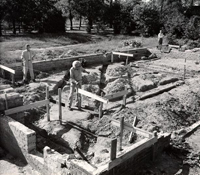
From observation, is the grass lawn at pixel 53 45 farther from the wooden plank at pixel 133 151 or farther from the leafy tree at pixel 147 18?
the wooden plank at pixel 133 151

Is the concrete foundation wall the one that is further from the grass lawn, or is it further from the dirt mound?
the grass lawn

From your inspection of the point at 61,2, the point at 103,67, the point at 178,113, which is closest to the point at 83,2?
the point at 61,2

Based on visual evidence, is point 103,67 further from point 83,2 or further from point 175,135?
point 83,2

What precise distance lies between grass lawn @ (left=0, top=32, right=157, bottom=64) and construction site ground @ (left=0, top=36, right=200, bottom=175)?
3.07 m

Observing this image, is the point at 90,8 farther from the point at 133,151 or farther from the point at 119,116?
the point at 133,151

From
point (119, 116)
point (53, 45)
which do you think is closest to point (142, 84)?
point (119, 116)

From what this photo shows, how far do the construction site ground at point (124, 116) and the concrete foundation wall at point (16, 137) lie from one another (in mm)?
265

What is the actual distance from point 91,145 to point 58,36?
17.9 m

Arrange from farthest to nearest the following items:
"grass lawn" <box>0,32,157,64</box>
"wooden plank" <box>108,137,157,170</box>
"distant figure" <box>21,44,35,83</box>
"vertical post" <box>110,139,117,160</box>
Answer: "grass lawn" <box>0,32,157,64</box>
"distant figure" <box>21,44,35,83</box>
"wooden plank" <box>108,137,157,170</box>
"vertical post" <box>110,139,117,160</box>

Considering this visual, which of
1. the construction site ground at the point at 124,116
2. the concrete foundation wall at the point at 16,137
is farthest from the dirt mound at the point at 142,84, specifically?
the concrete foundation wall at the point at 16,137

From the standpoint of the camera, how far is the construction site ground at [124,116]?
7.35 m

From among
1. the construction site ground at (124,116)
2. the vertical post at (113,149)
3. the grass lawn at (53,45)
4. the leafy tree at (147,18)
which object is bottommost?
the construction site ground at (124,116)

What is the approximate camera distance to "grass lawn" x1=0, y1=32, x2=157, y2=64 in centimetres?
1645

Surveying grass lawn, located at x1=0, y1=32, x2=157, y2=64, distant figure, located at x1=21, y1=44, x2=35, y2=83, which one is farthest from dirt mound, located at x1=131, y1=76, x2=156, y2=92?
grass lawn, located at x1=0, y1=32, x2=157, y2=64
